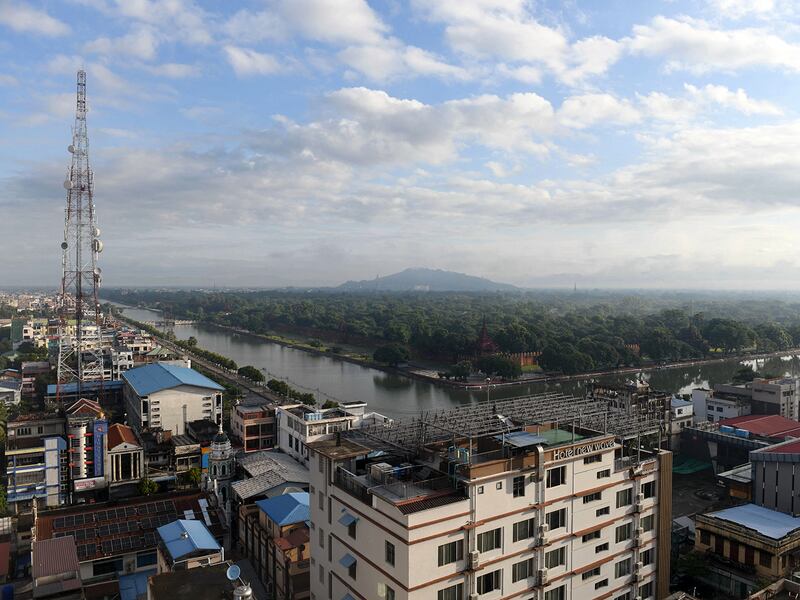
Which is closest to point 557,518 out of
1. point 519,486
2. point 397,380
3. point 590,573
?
point 519,486

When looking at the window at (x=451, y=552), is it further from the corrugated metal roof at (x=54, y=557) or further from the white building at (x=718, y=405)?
the white building at (x=718, y=405)

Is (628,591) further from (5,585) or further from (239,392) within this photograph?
(239,392)

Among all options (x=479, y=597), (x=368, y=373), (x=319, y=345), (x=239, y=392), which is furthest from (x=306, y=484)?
(x=319, y=345)

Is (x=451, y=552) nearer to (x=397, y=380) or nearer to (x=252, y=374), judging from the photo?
(x=252, y=374)

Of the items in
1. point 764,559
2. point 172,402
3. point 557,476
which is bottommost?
point 764,559

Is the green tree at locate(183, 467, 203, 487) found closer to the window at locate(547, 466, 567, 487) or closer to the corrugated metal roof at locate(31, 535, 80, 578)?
the corrugated metal roof at locate(31, 535, 80, 578)

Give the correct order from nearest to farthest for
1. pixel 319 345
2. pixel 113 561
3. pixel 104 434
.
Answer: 1. pixel 113 561
2. pixel 104 434
3. pixel 319 345
